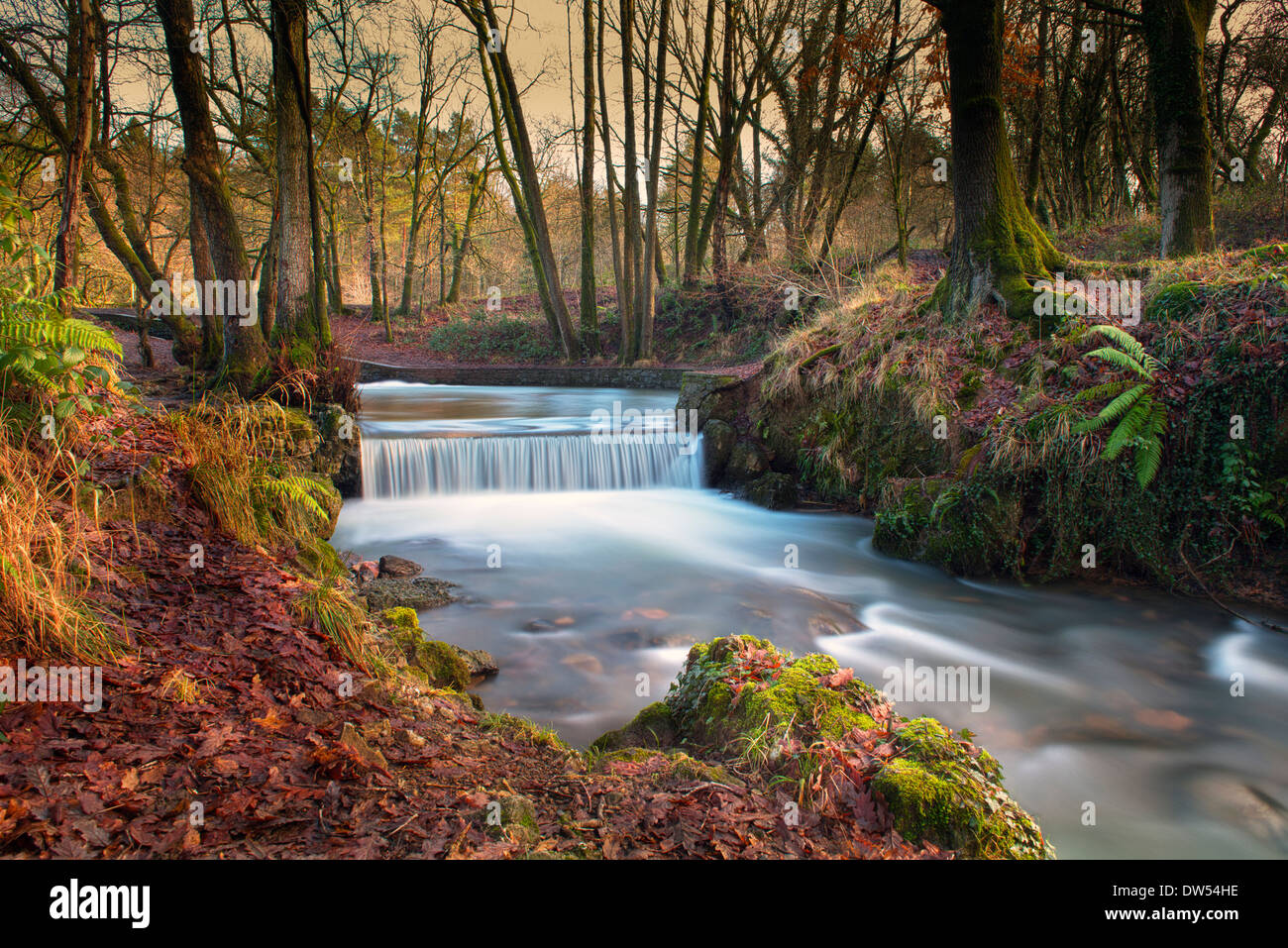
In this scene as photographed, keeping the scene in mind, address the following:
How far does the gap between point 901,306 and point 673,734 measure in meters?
8.19

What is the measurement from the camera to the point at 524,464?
1078cm

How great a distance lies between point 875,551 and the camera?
789 cm

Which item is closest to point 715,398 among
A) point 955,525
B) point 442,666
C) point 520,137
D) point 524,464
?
point 524,464

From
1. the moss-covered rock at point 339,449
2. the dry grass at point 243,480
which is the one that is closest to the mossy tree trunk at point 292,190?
the moss-covered rock at point 339,449

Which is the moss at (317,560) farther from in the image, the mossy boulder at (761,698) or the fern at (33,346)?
the mossy boulder at (761,698)

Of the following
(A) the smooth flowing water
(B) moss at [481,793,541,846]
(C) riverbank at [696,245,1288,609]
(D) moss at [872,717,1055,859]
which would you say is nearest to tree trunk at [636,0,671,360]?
(A) the smooth flowing water

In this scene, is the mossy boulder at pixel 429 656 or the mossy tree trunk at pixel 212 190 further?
the mossy tree trunk at pixel 212 190

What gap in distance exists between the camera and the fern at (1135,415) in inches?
237

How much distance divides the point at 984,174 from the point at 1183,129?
128 inches

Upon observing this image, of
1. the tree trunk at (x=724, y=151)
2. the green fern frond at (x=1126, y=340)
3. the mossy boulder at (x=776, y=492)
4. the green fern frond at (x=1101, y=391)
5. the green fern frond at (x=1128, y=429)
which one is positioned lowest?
the mossy boulder at (x=776, y=492)

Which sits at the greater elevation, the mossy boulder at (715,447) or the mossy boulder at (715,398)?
the mossy boulder at (715,398)

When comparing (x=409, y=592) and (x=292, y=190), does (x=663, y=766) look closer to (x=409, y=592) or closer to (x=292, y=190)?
(x=409, y=592)

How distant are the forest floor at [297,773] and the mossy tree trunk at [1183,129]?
10.6m

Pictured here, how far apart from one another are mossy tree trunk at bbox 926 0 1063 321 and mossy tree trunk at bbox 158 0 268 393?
964 centimetres
